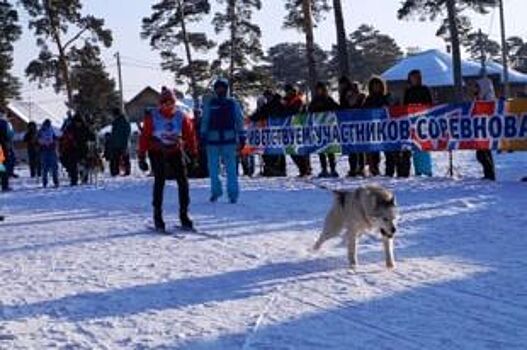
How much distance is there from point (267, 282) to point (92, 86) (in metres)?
54.3

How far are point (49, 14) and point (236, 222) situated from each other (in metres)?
37.8

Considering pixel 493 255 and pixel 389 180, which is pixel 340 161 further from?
pixel 493 255

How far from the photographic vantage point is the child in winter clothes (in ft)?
71.3

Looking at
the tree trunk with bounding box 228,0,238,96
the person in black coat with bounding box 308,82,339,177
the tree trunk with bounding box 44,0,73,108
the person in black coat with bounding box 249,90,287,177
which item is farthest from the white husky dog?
the tree trunk with bounding box 228,0,238,96

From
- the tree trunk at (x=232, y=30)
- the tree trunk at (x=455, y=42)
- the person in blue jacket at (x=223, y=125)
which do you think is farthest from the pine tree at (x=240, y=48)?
the person in blue jacket at (x=223, y=125)

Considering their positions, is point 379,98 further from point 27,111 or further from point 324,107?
point 27,111

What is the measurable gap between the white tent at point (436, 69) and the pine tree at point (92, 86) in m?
19.2

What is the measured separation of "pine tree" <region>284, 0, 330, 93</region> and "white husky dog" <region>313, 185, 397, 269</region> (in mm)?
14004

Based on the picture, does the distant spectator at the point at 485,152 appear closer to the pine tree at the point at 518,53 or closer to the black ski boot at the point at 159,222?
the black ski boot at the point at 159,222

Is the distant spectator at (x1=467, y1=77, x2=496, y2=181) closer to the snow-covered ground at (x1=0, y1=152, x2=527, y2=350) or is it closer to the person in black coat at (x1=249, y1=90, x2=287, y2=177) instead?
the snow-covered ground at (x1=0, y1=152, x2=527, y2=350)

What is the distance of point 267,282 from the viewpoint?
24.4ft

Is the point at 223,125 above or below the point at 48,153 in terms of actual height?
above

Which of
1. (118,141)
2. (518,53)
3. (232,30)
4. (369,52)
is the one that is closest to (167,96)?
(118,141)

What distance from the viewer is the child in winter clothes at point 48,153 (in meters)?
21.7
